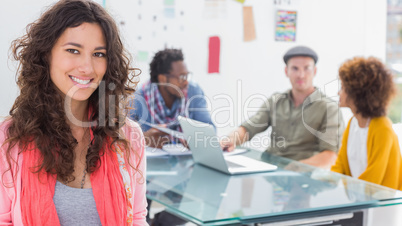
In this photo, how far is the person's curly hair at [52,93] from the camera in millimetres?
1242

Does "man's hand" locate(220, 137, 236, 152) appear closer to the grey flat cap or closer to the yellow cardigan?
the yellow cardigan

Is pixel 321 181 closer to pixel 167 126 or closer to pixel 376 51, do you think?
pixel 167 126

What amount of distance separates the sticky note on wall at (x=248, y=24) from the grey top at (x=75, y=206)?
2.59m

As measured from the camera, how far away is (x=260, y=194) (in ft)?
5.92

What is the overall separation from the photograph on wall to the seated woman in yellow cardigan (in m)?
1.29

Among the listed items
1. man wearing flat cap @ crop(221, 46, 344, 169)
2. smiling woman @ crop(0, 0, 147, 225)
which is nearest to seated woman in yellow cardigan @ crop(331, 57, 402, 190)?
man wearing flat cap @ crop(221, 46, 344, 169)

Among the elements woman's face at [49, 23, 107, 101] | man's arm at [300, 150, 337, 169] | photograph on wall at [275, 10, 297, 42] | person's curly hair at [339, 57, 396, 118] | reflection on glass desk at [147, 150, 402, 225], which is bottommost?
man's arm at [300, 150, 337, 169]

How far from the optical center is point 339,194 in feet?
5.93

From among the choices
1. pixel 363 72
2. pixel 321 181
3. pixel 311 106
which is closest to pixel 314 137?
pixel 311 106

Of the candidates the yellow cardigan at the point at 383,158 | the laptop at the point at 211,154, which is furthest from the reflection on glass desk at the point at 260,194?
the yellow cardigan at the point at 383,158

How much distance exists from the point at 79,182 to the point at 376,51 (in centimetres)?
335

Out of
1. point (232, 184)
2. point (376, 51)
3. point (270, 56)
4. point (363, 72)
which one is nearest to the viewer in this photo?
point (232, 184)

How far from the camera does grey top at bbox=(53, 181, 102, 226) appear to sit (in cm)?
125

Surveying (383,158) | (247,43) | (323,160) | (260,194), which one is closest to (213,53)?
(247,43)
